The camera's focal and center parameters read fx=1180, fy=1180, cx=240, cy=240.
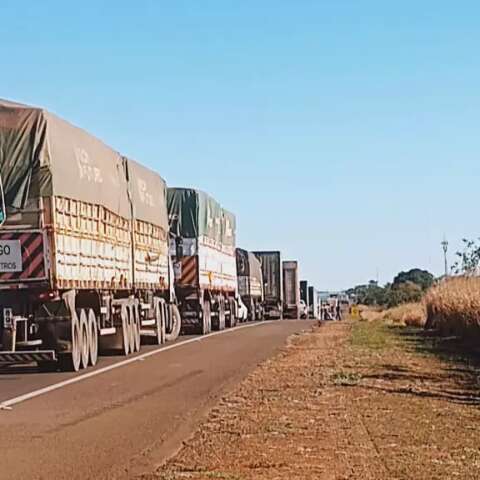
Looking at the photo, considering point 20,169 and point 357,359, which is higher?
point 20,169

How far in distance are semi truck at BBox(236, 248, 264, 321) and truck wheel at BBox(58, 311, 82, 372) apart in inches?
1383

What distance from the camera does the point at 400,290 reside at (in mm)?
94875

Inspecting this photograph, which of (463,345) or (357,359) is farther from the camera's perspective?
(463,345)

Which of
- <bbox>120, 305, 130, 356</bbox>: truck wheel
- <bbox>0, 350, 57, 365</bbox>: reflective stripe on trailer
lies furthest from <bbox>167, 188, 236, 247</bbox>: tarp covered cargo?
<bbox>0, 350, 57, 365</bbox>: reflective stripe on trailer

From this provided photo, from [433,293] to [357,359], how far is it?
17.5m

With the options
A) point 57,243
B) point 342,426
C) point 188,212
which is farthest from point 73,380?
point 188,212

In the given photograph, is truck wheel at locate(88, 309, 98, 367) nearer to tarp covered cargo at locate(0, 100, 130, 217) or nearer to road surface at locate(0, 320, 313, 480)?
road surface at locate(0, 320, 313, 480)

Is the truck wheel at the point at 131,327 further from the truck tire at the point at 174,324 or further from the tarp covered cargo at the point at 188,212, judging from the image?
the tarp covered cargo at the point at 188,212

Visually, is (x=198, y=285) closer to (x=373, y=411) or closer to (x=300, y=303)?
(x=373, y=411)

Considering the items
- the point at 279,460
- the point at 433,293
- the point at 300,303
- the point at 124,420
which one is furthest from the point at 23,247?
the point at 300,303

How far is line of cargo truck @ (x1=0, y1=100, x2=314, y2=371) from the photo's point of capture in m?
21.3

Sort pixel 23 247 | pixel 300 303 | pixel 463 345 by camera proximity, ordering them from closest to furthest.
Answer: pixel 23 247 → pixel 463 345 → pixel 300 303

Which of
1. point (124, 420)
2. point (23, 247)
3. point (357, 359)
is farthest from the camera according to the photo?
point (357, 359)

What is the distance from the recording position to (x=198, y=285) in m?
40.2
